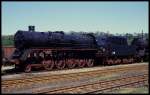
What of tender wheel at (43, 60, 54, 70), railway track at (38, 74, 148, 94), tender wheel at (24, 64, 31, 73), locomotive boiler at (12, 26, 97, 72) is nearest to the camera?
railway track at (38, 74, 148, 94)

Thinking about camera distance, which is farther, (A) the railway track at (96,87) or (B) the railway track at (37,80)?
(B) the railway track at (37,80)

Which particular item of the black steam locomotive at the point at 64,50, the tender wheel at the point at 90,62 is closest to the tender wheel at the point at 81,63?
the black steam locomotive at the point at 64,50

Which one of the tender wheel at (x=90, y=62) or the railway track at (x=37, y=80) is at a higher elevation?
the railway track at (x=37, y=80)

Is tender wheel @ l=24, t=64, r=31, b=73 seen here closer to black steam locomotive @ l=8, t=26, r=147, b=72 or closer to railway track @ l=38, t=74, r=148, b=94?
black steam locomotive @ l=8, t=26, r=147, b=72

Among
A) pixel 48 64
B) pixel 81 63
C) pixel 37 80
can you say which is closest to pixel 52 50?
pixel 48 64

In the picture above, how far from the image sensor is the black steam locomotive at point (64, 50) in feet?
85.1

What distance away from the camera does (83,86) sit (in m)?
18.1

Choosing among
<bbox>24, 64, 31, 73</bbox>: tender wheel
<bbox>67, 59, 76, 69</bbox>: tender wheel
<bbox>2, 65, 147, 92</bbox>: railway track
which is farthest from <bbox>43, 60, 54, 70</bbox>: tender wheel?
<bbox>2, 65, 147, 92</bbox>: railway track

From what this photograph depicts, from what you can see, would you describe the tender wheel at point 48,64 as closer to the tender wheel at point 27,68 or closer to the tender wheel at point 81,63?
the tender wheel at point 27,68

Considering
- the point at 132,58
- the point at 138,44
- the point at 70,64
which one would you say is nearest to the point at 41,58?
the point at 70,64

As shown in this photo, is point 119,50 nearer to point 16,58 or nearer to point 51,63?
point 51,63

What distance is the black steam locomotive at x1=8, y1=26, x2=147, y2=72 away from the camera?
1022 inches

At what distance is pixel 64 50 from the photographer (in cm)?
2895

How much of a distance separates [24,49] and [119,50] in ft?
43.5
